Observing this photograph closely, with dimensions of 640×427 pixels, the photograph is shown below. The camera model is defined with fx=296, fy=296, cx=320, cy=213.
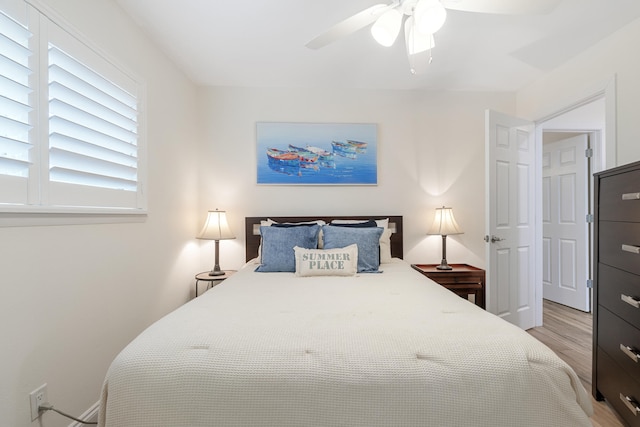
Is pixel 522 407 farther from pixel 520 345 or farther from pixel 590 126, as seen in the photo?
pixel 590 126

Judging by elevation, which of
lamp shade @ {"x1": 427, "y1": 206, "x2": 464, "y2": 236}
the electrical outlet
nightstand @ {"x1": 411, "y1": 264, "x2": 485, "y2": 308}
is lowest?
the electrical outlet

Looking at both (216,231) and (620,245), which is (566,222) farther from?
(216,231)

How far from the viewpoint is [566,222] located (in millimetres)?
3590

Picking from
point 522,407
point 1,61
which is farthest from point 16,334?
point 522,407

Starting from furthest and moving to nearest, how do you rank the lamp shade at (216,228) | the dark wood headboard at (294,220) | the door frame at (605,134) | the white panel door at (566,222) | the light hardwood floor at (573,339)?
the white panel door at (566,222) → the dark wood headboard at (294,220) → the lamp shade at (216,228) → the door frame at (605,134) → the light hardwood floor at (573,339)

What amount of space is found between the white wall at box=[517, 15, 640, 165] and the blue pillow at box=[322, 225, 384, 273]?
1788 mm

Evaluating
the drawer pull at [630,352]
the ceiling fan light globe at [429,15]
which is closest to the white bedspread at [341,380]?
the drawer pull at [630,352]

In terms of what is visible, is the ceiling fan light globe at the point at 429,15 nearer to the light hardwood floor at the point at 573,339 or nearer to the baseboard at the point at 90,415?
the light hardwood floor at the point at 573,339

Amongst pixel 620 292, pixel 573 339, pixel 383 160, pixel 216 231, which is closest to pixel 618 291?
pixel 620 292

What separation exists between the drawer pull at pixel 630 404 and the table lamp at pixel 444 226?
1.37 m

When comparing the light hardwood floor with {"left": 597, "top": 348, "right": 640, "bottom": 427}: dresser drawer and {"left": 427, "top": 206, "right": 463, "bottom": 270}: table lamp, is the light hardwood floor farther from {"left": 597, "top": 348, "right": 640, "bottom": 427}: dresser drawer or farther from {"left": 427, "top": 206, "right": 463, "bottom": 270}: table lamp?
{"left": 427, "top": 206, "right": 463, "bottom": 270}: table lamp

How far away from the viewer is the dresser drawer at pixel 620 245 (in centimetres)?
150

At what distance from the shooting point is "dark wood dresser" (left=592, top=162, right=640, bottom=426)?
150 cm

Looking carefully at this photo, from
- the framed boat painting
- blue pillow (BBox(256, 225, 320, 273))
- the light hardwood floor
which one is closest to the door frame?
the light hardwood floor
